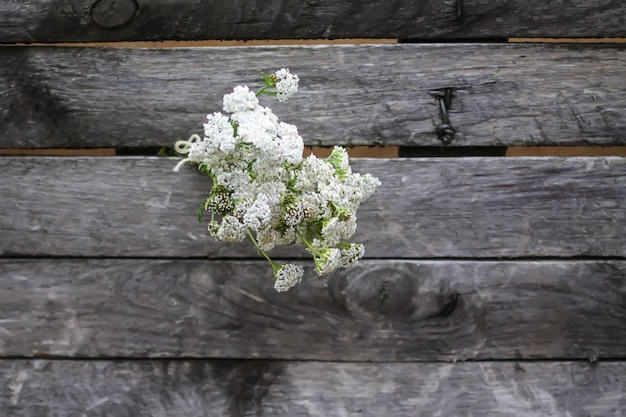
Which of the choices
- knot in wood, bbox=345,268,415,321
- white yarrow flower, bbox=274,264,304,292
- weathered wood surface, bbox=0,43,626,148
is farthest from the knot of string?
knot in wood, bbox=345,268,415,321

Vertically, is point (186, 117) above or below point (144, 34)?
below

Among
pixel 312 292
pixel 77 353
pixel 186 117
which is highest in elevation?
pixel 186 117

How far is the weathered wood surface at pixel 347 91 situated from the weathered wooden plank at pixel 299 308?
0.22 meters

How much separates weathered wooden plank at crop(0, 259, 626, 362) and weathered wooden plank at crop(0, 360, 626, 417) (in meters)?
0.03

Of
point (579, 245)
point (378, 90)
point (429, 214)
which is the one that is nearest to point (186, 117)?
point (378, 90)

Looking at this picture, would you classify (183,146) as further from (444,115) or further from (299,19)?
(444,115)

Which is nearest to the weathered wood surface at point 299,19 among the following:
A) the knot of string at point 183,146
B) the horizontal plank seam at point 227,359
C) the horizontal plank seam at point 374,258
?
the knot of string at point 183,146

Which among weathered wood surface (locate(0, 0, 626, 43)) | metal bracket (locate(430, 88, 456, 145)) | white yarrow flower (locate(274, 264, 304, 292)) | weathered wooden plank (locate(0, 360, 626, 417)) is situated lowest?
weathered wooden plank (locate(0, 360, 626, 417))

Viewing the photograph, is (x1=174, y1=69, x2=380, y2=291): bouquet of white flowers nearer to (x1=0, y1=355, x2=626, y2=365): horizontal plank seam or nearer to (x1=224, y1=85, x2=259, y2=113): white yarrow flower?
(x1=224, y1=85, x2=259, y2=113): white yarrow flower

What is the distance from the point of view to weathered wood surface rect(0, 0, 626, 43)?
1.21 meters

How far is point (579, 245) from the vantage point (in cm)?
123

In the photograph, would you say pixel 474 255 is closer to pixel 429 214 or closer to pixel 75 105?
pixel 429 214

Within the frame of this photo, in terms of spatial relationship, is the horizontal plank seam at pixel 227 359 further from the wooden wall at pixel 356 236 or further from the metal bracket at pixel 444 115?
the metal bracket at pixel 444 115

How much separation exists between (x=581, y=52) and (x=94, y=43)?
0.84m
